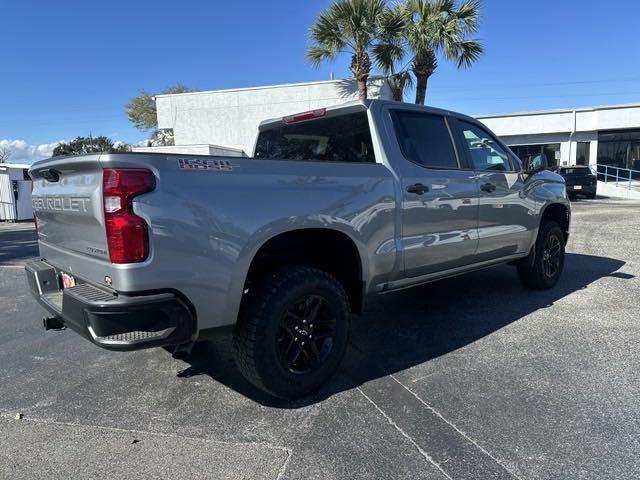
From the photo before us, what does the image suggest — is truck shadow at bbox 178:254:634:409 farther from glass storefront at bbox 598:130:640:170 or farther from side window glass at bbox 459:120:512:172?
glass storefront at bbox 598:130:640:170

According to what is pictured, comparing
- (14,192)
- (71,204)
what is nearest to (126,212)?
(71,204)

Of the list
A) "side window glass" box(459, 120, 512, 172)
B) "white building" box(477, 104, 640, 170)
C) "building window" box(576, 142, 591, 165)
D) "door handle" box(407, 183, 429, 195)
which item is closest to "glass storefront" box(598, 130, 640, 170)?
"white building" box(477, 104, 640, 170)

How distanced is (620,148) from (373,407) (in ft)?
97.3

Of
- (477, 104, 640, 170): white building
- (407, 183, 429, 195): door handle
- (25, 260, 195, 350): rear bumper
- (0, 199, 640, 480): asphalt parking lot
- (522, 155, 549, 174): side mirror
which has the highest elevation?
(477, 104, 640, 170): white building

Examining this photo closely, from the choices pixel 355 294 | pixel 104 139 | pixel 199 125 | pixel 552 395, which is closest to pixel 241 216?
pixel 355 294

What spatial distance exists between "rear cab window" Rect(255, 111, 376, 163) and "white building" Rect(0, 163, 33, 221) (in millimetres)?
15694

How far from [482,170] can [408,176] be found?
122 cm

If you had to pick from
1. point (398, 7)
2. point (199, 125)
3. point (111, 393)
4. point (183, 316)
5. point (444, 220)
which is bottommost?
point (111, 393)

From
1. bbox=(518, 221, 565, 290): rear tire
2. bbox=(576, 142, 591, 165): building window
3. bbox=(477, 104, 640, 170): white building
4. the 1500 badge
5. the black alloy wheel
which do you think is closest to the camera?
the 1500 badge

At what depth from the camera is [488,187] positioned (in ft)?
15.3

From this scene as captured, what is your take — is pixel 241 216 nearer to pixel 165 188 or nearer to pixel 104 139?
pixel 165 188

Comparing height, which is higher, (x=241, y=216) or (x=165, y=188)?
(x=165, y=188)

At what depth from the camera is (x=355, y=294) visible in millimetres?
3740

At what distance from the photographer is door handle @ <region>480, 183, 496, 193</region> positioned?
4.59m
